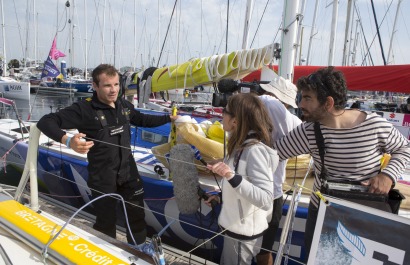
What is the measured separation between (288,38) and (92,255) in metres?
3.48

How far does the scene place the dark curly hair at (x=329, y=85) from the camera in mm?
1647

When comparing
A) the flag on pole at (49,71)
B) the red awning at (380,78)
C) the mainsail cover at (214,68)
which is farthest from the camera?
the flag on pole at (49,71)

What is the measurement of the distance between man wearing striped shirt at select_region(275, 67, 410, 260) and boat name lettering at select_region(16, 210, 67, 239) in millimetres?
1630

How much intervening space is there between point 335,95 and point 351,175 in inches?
18.4

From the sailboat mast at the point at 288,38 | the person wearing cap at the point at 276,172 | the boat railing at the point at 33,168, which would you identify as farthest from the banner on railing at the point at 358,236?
the sailboat mast at the point at 288,38

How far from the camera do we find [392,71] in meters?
5.39

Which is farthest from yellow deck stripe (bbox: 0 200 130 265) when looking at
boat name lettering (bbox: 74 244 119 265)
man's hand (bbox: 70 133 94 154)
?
man's hand (bbox: 70 133 94 154)

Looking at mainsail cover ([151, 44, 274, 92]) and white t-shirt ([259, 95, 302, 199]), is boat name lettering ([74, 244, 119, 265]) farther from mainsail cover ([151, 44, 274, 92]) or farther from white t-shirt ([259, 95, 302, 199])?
mainsail cover ([151, 44, 274, 92])

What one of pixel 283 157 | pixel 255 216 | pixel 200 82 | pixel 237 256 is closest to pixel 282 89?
pixel 283 157

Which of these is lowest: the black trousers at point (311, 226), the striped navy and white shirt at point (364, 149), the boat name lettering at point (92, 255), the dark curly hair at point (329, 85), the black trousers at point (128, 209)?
the black trousers at point (128, 209)

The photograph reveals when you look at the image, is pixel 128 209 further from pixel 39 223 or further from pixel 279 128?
pixel 279 128

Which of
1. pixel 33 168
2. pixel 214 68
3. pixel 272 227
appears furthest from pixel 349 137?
pixel 214 68

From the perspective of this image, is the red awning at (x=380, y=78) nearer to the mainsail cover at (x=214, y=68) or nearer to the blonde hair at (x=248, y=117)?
the mainsail cover at (x=214, y=68)

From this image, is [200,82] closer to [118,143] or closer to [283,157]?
[118,143]
